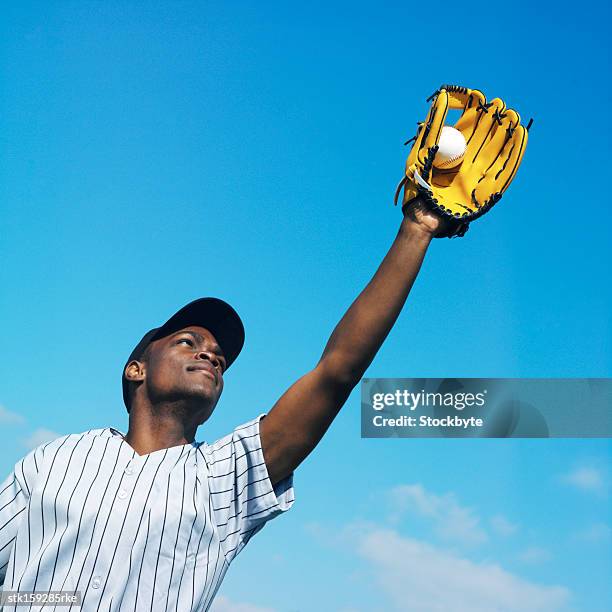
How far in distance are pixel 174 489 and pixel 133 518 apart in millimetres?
194

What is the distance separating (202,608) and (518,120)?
8.24 ft

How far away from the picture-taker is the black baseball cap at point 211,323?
165 inches

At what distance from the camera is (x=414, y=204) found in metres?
3.55

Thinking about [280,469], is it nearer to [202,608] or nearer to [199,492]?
[199,492]

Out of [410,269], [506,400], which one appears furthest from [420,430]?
[410,269]

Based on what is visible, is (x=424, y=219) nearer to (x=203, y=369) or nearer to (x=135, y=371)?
(x=203, y=369)

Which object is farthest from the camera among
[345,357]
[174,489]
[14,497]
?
[14,497]

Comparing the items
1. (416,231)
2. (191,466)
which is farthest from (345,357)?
(191,466)

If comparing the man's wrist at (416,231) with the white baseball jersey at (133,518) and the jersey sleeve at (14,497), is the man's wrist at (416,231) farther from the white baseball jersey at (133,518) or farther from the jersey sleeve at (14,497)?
the jersey sleeve at (14,497)

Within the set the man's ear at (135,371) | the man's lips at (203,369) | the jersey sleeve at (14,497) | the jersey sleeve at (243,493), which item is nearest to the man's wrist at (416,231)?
the jersey sleeve at (243,493)

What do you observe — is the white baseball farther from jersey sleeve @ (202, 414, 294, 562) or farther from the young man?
jersey sleeve @ (202, 414, 294, 562)

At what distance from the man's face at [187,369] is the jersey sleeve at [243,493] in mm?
351

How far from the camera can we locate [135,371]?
4.14 meters

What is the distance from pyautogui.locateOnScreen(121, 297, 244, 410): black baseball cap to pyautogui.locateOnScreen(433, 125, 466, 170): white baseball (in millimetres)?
1229
